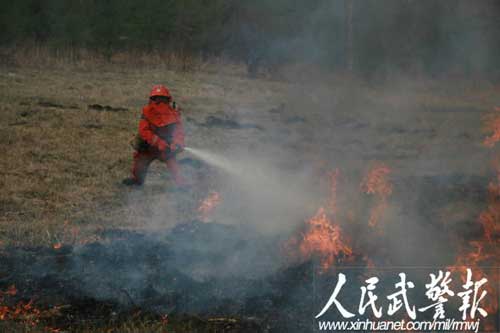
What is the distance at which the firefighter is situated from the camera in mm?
7031

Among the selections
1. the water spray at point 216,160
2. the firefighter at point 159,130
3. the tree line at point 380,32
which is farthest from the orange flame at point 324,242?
the tree line at point 380,32

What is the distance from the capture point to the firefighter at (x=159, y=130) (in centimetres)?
703

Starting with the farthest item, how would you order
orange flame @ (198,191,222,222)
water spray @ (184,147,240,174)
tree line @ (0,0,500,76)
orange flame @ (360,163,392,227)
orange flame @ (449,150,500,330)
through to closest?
water spray @ (184,147,240,174), tree line @ (0,0,500,76), orange flame @ (198,191,222,222), orange flame @ (360,163,392,227), orange flame @ (449,150,500,330)

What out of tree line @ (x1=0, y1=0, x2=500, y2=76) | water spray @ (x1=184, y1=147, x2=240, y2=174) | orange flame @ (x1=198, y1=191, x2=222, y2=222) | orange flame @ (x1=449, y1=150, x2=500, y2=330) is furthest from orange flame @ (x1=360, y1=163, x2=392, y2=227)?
water spray @ (x1=184, y1=147, x2=240, y2=174)

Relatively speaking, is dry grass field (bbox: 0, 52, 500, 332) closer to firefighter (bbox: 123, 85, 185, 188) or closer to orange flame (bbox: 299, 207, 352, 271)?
firefighter (bbox: 123, 85, 185, 188)

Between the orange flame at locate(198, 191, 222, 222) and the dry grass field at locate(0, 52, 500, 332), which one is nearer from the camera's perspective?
the dry grass field at locate(0, 52, 500, 332)

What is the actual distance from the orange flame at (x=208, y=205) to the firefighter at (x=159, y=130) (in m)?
0.78

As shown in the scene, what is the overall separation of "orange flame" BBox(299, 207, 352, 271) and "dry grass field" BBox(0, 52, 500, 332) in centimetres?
159

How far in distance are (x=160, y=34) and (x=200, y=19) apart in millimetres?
3463

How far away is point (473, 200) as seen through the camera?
21.0 feet

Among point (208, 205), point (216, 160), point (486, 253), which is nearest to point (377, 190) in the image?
point (486, 253)

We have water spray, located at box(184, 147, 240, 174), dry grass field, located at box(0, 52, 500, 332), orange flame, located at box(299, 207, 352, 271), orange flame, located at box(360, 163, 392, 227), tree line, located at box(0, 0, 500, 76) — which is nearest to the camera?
orange flame, located at box(299, 207, 352, 271)

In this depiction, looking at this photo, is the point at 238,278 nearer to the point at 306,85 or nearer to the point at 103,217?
the point at 103,217

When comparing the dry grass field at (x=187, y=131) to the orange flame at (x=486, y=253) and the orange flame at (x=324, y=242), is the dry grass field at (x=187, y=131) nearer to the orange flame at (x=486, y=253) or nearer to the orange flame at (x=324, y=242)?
the orange flame at (x=486, y=253)
